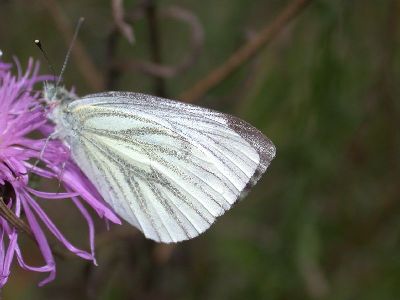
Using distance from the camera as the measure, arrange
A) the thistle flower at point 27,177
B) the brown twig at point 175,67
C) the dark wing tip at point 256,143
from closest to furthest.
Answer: the thistle flower at point 27,177 < the dark wing tip at point 256,143 < the brown twig at point 175,67

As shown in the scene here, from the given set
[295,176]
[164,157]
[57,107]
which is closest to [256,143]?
[164,157]

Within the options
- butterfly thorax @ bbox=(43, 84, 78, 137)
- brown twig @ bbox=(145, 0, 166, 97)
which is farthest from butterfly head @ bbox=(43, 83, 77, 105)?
brown twig @ bbox=(145, 0, 166, 97)

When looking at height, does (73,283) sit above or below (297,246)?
below

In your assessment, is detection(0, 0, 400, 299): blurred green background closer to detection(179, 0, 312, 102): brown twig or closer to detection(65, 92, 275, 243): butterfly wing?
detection(179, 0, 312, 102): brown twig

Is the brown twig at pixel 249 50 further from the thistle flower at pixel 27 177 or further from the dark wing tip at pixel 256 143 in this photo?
the thistle flower at pixel 27 177

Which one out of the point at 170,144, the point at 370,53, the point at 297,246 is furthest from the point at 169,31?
the point at 170,144

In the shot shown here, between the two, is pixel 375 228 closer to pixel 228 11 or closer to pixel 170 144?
pixel 228 11

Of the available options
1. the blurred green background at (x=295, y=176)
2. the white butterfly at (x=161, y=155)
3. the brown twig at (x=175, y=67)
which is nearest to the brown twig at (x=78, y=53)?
the blurred green background at (x=295, y=176)
